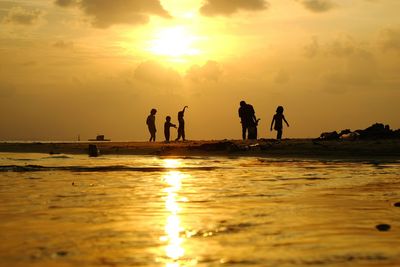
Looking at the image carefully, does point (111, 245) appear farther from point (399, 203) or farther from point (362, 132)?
point (362, 132)

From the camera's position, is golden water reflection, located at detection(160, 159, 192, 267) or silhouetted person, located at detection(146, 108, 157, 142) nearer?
golden water reflection, located at detection(160, 159, 192, 267)

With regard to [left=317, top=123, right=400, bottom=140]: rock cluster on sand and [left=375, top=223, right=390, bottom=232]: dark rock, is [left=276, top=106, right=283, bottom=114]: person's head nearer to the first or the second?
[left=317, top=123, right=400, bottom=140]: rock cluster on sand

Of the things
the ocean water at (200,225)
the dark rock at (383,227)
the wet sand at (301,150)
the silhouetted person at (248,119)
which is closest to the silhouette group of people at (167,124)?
the silhouetted person at (248,119)

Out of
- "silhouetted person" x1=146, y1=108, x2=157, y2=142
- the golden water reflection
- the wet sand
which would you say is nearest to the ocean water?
the golden water reflection

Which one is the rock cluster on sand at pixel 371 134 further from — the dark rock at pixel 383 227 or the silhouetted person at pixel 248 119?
the dark rock at pixel 383 227

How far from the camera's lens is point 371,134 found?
3150cm

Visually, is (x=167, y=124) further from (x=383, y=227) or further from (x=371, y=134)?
(x=383, y=227)

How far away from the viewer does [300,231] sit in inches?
235

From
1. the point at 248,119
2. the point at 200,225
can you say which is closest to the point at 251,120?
the point at 248,119

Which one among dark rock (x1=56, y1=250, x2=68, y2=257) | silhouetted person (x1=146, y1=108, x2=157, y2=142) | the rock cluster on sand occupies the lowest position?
dark rock (x1=56, y1=250, x2=68, y2=257)

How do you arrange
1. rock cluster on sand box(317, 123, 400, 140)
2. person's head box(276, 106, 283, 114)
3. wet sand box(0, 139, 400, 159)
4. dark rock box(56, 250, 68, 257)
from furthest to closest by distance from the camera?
person's head box(276, 106, 283, 114) < rock cluster on sand box(317, 123, 400, 140) < wet sand box(0, 139, 400, 159) < dark rock box(56, 250, 68, 257)

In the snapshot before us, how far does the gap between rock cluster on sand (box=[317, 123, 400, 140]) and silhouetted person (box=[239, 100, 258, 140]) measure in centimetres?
443

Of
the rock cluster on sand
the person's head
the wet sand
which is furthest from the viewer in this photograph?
the person's head

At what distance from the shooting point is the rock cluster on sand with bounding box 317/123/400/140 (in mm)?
30828
